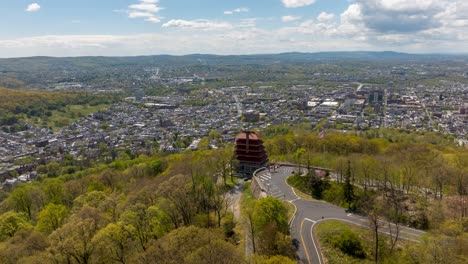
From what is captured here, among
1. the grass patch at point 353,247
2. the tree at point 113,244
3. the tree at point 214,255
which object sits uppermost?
the tree at point 214,255

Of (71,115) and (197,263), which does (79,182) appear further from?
(71,115)

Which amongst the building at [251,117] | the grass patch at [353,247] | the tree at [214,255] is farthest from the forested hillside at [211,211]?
the building at [251,117]

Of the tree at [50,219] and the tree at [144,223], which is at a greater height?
the tree at [144,223]

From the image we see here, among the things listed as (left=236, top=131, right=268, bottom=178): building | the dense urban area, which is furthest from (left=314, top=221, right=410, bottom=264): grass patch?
(left=236, top=131, right=268, bottom=178): building

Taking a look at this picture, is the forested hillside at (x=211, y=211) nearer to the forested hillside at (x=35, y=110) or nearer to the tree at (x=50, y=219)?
the tree at (x=50, y=219)

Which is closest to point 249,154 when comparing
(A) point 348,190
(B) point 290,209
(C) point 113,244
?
(B) point 290,209

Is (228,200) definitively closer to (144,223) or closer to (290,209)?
(290,209)
